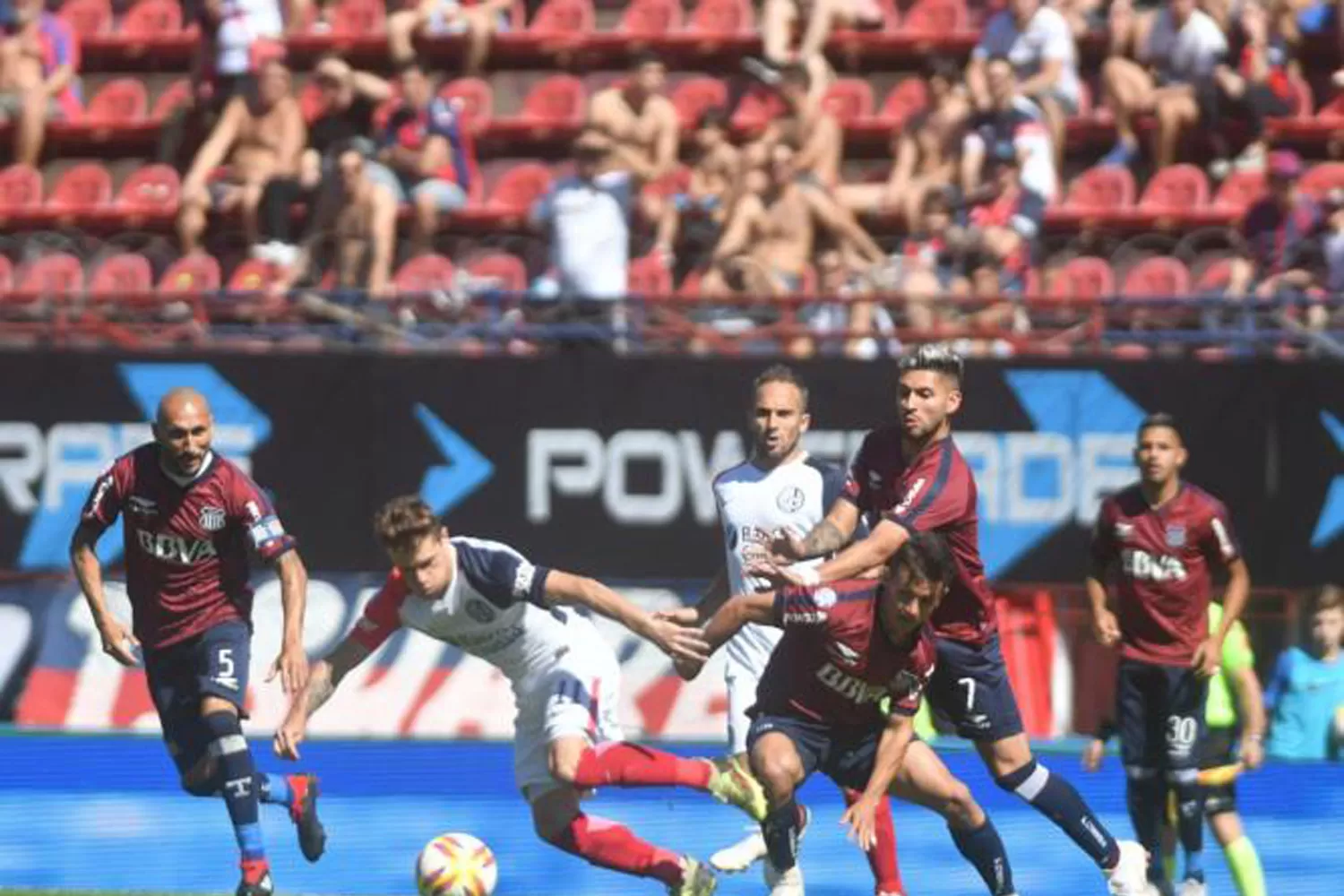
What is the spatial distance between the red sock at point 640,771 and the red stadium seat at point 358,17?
1075cm

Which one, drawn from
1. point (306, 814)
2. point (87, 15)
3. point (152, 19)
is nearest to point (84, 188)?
point (152, 19)

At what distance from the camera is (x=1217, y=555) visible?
11.4m

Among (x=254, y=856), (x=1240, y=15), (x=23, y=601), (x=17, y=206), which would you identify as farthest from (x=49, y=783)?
(x=1240, y=15)

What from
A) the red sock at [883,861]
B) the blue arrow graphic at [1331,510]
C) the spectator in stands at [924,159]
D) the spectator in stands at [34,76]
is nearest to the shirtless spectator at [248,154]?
the spectator in stands at [34,76]

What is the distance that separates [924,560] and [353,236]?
29.4ft

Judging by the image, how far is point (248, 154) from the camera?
18.9m

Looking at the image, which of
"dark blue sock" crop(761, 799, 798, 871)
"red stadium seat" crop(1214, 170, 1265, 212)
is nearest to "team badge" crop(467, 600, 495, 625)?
"dark blue sock" crop(761, 799, 798, 871)

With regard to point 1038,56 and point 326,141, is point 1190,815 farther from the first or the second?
point 326,141

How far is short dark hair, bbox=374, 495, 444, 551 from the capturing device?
995 centimetres

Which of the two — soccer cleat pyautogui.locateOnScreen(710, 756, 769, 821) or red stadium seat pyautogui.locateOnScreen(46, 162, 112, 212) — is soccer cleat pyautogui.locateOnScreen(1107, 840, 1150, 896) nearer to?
soccer cleat pyautogui.locateOnScreen(710, 756, 769, 821)

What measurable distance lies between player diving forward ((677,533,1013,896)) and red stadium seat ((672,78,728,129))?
915 cm

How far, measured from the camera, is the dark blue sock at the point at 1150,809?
11336mm

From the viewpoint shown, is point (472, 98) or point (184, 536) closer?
point (184, 536)

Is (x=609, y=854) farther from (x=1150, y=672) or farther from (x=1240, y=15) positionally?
(x=1240, y=15)
